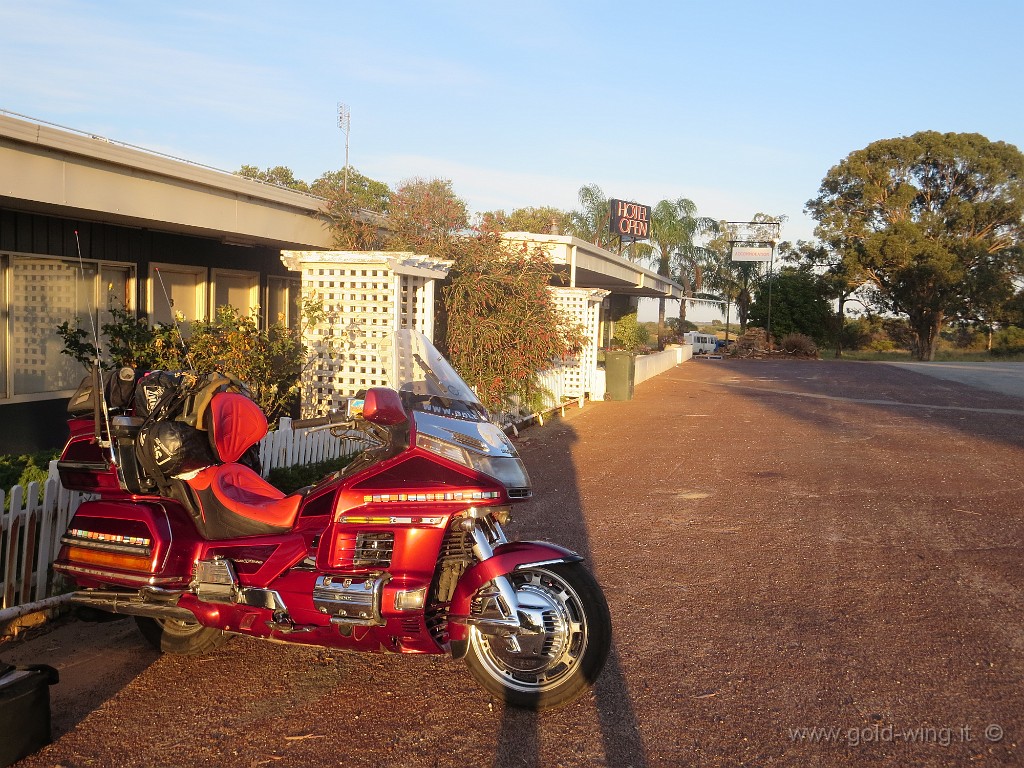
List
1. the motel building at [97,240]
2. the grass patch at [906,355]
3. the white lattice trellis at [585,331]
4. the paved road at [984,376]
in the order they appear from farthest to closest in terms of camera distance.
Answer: the grass patch at [906,355] < the paved road at [984,376] < the white lattice trellis at [585,331] < the motel building at [97,240]

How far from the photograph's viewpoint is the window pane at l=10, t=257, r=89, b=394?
1034cm

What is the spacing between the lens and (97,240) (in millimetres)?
11305

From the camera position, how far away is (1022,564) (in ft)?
21.9

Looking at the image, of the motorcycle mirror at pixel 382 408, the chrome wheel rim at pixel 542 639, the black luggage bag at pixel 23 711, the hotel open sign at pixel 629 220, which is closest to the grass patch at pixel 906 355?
the hotel open sign at pixel 629 220

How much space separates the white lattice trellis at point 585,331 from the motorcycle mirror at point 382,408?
47.4 ft

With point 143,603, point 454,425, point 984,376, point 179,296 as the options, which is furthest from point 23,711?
point 984,376

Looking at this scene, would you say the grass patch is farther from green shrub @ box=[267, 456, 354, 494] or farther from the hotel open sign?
green shrub @ box=[267, 456, 354, 494]

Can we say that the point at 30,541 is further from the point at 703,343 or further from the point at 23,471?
the point at 703,343

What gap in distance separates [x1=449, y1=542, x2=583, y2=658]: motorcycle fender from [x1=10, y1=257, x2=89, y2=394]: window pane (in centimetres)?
805

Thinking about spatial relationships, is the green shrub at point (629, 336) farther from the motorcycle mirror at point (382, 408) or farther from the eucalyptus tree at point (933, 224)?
the motorcycle mirror at point (382, 408)

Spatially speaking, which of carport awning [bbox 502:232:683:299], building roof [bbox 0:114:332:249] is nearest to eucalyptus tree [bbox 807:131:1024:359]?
carport awning [bbox 502:232:683:299]

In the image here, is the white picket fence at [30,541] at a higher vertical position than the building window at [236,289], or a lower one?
lower

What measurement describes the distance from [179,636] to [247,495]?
94 cm

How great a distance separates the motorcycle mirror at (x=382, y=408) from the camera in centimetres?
377
